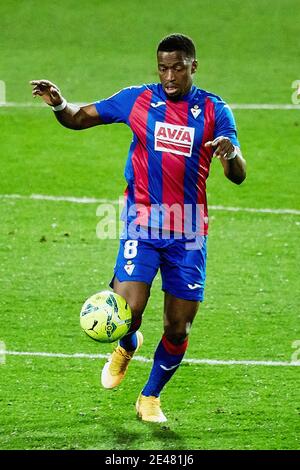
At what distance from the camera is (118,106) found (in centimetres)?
870

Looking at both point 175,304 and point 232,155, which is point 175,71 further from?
point 175,304

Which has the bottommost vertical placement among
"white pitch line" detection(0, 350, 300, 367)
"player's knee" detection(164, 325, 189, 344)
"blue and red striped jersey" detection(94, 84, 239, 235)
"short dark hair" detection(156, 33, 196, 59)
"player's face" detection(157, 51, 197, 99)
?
"white pitch line" detection(0, 350, 300, 367)

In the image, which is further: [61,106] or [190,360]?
[190,360]

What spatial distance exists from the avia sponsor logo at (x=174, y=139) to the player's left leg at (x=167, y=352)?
0.99 metres

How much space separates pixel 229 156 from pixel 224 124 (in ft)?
1.70

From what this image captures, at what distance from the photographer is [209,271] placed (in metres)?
12.1

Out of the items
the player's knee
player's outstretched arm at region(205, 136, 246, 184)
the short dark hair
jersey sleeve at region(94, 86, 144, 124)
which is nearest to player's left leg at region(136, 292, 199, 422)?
the player's knee

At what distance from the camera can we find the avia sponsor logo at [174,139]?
839cm

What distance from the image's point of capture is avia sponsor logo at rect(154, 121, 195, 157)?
8.39 meters

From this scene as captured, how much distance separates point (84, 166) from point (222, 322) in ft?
18.9

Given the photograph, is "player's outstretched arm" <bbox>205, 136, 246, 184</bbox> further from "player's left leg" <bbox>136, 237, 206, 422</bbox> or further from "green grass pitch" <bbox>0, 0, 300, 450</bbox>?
"green grass pitch" <bbox>0, 0, 300, 450</bbox>

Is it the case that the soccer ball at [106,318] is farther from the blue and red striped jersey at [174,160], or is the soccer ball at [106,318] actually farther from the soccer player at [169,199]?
the blue and red striped jersey at [174,160]

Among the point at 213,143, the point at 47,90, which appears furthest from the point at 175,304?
the point at 47,90

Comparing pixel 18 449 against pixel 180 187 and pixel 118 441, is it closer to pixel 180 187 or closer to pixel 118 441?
pixel 118 441
